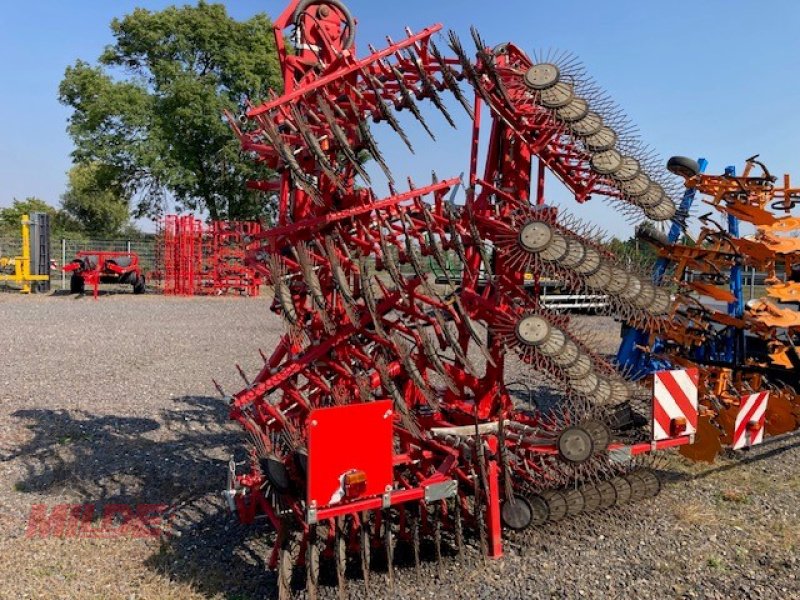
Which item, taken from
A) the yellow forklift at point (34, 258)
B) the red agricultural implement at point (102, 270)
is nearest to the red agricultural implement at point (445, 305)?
the red agricultural implement at point (102, 270)

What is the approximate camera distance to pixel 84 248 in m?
30.6

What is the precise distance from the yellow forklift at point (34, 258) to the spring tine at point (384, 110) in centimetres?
2335

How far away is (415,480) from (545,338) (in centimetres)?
128

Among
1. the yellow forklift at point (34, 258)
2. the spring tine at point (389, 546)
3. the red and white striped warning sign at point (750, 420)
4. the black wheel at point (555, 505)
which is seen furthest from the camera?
the yellow forklift at point (34, 258)

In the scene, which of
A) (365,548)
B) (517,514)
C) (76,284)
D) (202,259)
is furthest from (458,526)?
(76,284)

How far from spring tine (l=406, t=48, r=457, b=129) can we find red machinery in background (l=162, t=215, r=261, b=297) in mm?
19657

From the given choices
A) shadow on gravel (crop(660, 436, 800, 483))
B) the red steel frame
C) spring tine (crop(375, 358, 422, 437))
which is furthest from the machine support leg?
shadow on gravel (crop(660, 436, 800, 483))

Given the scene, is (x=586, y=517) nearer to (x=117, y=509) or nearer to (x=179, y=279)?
(x=117, y=509)

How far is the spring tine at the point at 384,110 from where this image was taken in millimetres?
4531

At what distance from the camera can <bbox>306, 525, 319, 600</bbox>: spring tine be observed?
144 inches

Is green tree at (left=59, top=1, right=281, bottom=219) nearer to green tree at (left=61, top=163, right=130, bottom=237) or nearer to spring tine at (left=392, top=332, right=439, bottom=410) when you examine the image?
green tree at (left=61, top=163, right=130, bottom=237)

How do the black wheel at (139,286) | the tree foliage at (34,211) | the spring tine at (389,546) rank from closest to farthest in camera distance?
1. the spring tine at (389,546)
2. the black wheel at (139,286)
3. the tree foliage at (34,211)

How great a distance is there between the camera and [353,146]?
4633 mm

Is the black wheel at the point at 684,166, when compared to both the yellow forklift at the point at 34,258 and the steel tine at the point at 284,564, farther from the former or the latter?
the yellow forklift at the point at 34,258
